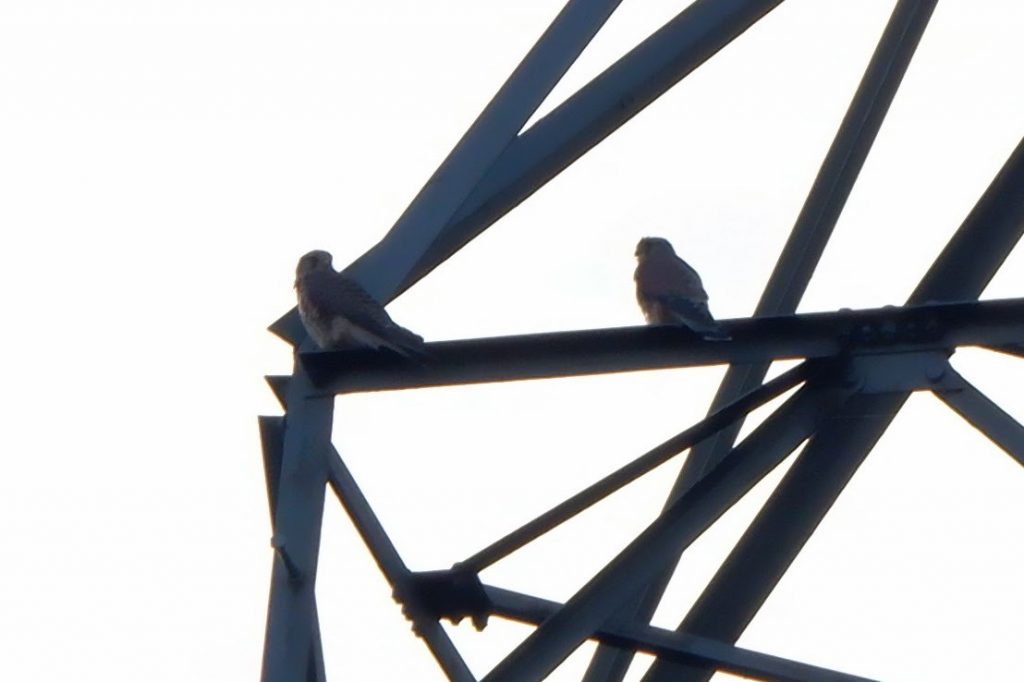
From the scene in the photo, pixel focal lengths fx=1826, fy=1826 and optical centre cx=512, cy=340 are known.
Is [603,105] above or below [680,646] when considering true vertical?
above

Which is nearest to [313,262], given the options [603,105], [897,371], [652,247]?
[652,247]

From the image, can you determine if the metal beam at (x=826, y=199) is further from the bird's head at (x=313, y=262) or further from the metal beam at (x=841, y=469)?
the bird's head at (x=313, y=262)

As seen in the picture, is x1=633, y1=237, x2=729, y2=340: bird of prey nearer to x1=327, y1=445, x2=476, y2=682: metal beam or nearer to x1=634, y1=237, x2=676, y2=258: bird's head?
x1=634, y1=237, x2=676, y2=258: bird's head

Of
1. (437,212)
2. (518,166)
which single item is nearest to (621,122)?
(518,166)

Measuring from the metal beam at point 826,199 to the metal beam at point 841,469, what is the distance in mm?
506

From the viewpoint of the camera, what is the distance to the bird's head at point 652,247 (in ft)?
23.5

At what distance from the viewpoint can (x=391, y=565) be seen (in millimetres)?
3699

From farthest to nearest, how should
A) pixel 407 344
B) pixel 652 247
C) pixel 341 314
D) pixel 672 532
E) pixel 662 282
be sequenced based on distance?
pixel 652 247
pixel 662 282
pixel 341 314
pixel 407 344
pixel 672 532

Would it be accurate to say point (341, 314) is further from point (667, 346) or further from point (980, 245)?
point (980, 245)

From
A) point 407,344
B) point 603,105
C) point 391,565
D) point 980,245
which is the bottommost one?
point 391,565

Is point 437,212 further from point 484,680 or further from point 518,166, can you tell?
point 484,680

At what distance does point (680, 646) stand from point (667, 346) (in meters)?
0.62

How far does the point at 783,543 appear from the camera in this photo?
377cm

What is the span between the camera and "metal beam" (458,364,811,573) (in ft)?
11.8
